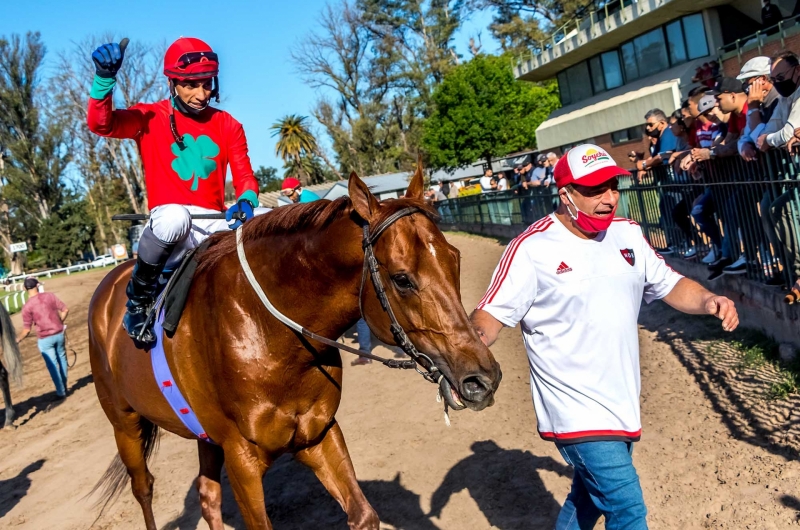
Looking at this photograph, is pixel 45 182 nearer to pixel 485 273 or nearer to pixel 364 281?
pixel 485 273

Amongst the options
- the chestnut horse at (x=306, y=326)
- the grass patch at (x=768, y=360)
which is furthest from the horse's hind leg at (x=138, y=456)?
the grass patch at (x=768, y=360)

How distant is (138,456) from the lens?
5355 millimetres

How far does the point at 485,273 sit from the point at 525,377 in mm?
7128

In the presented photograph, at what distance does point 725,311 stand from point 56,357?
37.2ft

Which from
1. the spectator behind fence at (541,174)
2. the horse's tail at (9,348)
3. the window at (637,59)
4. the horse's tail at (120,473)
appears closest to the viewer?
the horse's tail at (120,473)

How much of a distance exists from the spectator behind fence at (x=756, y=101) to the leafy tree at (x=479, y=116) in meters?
39.4

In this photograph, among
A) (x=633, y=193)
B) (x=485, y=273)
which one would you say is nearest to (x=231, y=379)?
(x=633, y=193)

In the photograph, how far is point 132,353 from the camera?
4508 mm

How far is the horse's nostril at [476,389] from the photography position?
2650 mm

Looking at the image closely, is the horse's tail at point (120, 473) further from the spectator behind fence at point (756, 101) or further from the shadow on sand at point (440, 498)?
the spectator behind fence at point (756, 101)

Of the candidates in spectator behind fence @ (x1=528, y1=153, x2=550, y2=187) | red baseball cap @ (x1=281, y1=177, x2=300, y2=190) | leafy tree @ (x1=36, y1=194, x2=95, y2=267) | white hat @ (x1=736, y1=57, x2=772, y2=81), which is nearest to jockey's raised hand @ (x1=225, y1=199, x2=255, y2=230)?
white hat @ (x1=736, y1=57, x2=772, y2=81)

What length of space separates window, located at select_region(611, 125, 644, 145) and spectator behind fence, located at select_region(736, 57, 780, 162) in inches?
1004

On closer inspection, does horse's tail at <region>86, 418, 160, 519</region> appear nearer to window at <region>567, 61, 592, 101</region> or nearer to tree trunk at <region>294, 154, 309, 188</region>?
window at <region>567, 61, 592, 101</region>

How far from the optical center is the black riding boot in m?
4.00
